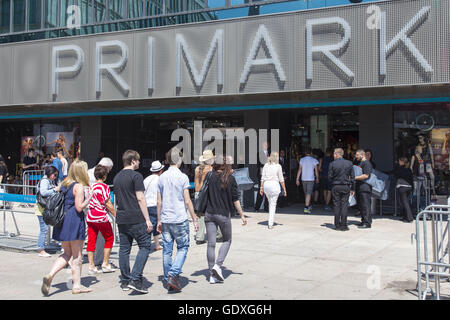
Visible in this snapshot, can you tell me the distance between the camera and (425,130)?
531 inches

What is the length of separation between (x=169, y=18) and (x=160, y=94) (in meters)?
3.13

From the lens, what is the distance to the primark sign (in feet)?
35.6

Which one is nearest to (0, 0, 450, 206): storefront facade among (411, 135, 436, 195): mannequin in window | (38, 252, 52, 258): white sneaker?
(411, 135, 436, 195): mannequin in window

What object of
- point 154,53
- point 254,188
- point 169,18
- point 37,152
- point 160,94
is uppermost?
point 169,18

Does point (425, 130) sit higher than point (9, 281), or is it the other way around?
point (425, 130)

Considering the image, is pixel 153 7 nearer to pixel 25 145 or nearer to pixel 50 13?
pixel 50 13

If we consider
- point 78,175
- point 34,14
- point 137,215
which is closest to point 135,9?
point 34,14

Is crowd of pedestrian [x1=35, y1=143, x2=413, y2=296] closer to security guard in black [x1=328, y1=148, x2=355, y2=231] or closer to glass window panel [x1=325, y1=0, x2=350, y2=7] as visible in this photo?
security guard in black [x1=328, y1=148, x2=355, y2=231]

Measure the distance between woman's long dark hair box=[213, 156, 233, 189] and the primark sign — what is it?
5.67m

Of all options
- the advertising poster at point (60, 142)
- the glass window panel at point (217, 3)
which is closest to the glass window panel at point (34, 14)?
the advertising poster at point (60, 142)

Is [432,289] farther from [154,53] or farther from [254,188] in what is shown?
[154,53]

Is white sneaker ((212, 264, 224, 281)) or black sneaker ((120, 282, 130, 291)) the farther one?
white sneaker ((212, 264, 224, 281))
